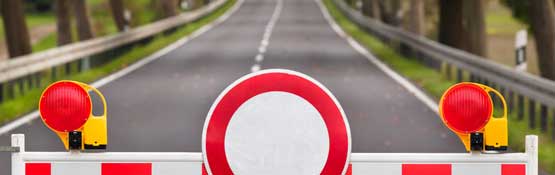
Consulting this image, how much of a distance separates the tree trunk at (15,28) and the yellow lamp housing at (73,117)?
26803 millimetres

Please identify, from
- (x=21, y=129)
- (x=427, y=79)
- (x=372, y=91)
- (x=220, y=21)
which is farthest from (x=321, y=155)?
(x=220, y=21)

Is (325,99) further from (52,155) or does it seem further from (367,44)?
(367,44)

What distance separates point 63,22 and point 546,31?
23.7 meters

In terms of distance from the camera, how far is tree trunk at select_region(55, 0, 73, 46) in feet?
140

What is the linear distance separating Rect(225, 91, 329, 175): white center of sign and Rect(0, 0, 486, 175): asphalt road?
615 cm

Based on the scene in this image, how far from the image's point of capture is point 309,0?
359ft

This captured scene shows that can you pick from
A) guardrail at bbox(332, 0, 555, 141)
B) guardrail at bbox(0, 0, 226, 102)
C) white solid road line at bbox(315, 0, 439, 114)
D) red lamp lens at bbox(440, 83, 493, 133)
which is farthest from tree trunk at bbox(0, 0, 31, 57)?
red lamp lens at bbox(440, 83, 493, 133)

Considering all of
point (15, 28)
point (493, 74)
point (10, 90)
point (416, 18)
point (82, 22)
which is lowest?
point (416, 18)

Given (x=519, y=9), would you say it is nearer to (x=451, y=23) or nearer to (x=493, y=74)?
(x=451, y=23)

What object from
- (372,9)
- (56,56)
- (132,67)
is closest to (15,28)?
(132,67)

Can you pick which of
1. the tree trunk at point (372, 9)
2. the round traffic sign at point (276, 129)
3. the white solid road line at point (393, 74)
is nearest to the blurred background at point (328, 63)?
the white solid road line at point (393, 74)

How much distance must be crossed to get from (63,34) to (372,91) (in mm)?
22293

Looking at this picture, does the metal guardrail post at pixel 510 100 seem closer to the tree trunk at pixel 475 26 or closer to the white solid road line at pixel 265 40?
the white solid road line at pixel 265 40

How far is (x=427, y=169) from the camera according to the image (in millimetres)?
5336
